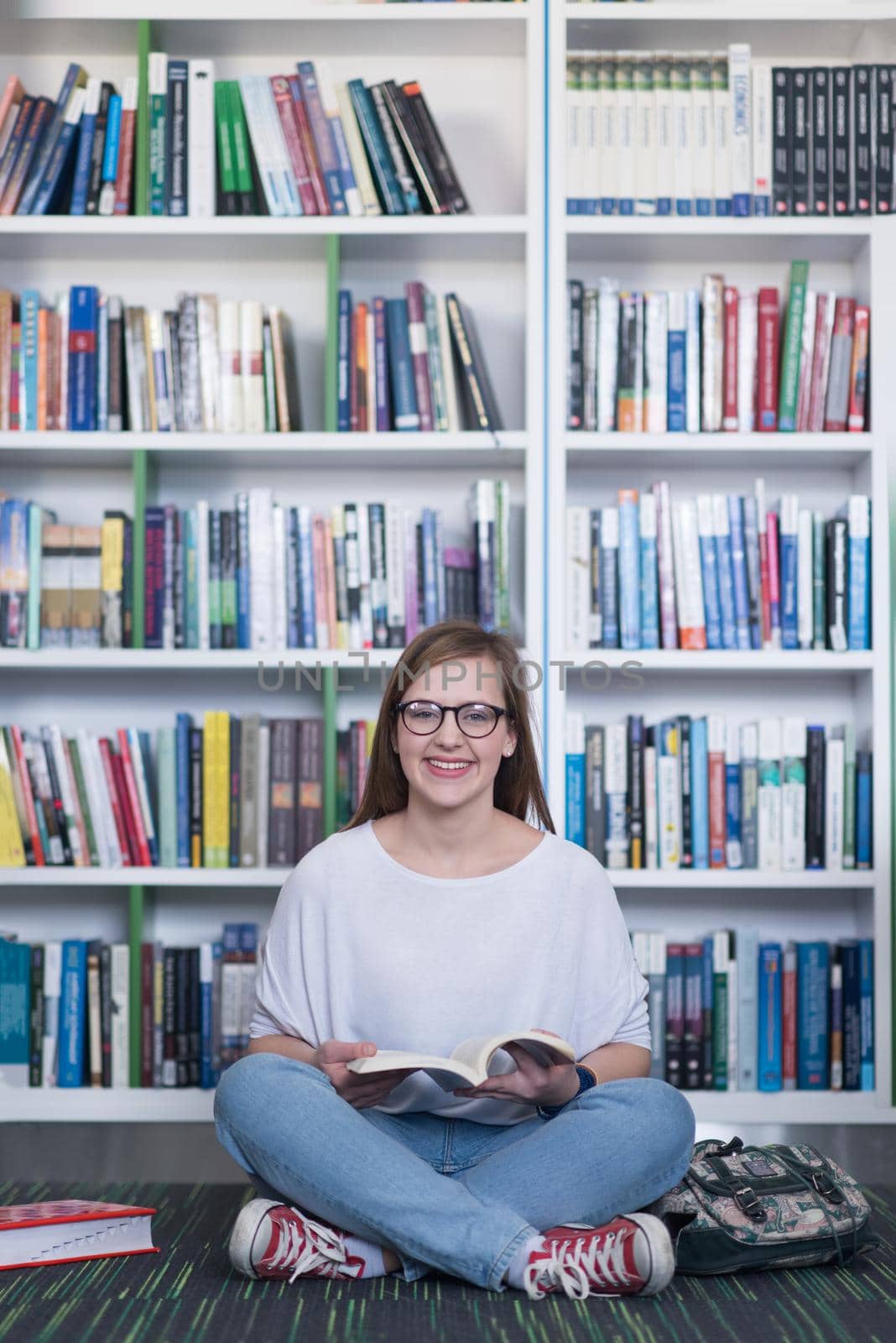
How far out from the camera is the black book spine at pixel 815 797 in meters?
2.38

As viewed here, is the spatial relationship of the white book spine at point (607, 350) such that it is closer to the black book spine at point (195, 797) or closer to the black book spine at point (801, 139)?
the black book spine at point (801, 139)

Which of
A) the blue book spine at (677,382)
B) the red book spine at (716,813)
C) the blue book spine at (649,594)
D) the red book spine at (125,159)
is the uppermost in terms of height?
the red book spine at (125,159)

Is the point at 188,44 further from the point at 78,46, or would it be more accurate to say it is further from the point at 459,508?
the point at 459,508

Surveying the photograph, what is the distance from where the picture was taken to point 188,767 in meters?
2.41

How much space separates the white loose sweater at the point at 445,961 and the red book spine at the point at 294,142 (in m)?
1.28

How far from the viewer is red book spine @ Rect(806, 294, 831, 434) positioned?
7.86 feet

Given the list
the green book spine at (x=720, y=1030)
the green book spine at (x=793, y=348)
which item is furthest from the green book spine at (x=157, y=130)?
the green book spine at (x=720, y=1030)

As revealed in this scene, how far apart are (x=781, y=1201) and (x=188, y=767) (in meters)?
1.28

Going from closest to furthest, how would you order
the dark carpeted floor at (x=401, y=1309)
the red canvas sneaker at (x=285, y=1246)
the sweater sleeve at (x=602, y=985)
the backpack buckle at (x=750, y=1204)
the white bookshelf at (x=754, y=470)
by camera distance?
the dark carpeted floor at (x=401, y=1309) → the red canvas sneaker at (x=285, y=1246) → the backpack buckle at (x=750, y=1204) → the sweater sleeve at (x=602, y=985) → the white bookshelf at (x=754, y=470)

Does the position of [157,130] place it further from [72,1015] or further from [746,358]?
[72,1015]

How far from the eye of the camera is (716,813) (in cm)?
239

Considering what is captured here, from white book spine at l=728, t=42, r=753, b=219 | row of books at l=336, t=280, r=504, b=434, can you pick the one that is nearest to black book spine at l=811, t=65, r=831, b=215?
white book spine at l=728, t=42, r=753, b=219

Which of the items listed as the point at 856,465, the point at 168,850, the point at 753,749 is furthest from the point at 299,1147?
the point at 856,465

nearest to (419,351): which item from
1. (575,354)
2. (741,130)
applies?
(575,354)
